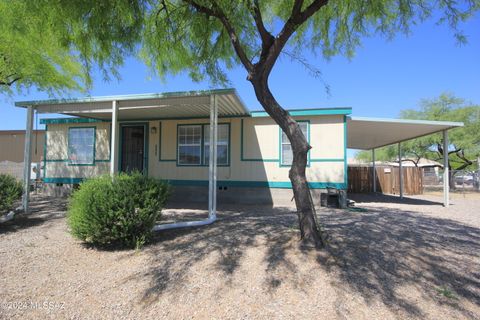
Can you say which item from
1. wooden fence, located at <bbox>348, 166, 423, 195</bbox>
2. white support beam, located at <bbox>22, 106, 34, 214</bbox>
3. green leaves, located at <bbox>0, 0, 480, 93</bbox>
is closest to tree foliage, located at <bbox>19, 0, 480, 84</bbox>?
green leaves, located at <bbox>0, 0, 480, 93</bbox>

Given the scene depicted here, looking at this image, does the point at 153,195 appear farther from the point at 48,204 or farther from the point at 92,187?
the point at 48,204

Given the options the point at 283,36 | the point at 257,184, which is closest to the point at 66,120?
the point at 257,184

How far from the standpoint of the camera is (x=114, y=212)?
490 cm

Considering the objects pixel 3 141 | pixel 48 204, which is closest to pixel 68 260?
pixel 48 204

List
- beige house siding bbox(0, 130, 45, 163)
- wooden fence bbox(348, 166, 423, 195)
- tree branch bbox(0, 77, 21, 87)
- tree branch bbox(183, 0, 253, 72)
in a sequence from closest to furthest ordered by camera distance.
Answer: tree branch bbox(183, 0, 253, 72) < tree branch bbox(0, 77, 21, 87) < wooden fence bbox(348, 166, 423, 195) < beige house siding bbox(0, 130, 45, 163)

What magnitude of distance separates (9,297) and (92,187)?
1.97 m

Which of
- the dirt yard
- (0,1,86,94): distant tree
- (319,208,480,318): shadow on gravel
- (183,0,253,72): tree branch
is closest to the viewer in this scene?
the dirt yard

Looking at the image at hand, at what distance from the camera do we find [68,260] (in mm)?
4688

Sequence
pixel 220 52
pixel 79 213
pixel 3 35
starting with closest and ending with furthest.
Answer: pixel 79 213, pixel 220 52, pixel 3 35

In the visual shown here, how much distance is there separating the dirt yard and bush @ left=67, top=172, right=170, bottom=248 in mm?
257

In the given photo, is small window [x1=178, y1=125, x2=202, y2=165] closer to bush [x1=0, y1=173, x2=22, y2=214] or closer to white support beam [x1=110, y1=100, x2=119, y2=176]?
white support beam [x1=110, y1=100, x2=119, y2=176]

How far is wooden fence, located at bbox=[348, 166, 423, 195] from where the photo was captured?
1717cm

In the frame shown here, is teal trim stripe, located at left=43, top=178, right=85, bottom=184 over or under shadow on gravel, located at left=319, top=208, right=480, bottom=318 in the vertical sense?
over

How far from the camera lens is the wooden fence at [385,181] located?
17172 mm
